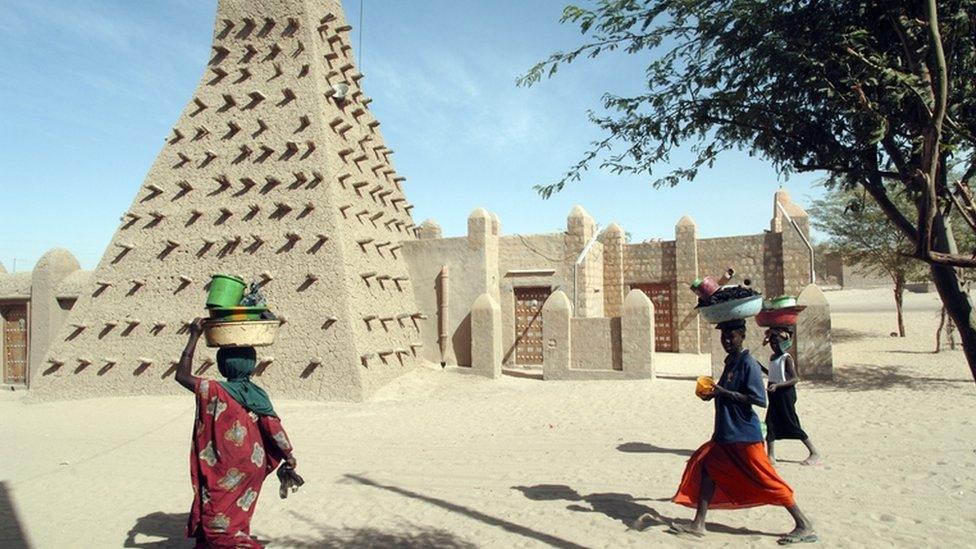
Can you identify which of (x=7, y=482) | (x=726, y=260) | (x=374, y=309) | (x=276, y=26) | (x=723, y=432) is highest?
(x=276, y=26)

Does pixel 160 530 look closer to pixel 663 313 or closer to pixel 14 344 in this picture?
pixel 14 344

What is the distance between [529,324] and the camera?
16766 millimetres

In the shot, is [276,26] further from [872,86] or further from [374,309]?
[872,86]

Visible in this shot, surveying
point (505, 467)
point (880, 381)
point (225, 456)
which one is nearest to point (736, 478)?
point (505, 467)

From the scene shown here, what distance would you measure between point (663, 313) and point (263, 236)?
11.7 m

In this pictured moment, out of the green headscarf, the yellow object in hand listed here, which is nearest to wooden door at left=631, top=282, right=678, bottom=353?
the yellow object in hand

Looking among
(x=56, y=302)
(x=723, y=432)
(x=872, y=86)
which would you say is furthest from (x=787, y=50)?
(x=56, y=302)

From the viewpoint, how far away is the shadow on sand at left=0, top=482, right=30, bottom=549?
5191mm

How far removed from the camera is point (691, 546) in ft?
15.0

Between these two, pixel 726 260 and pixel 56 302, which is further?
pixel 726 260

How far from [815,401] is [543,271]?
798 centimetres

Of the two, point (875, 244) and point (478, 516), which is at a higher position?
point (875, 244)

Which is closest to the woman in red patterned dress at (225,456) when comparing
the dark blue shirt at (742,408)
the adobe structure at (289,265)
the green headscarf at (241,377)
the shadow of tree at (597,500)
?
the green headscarf at (241,377)

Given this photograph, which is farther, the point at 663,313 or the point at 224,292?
the point at 663,313
